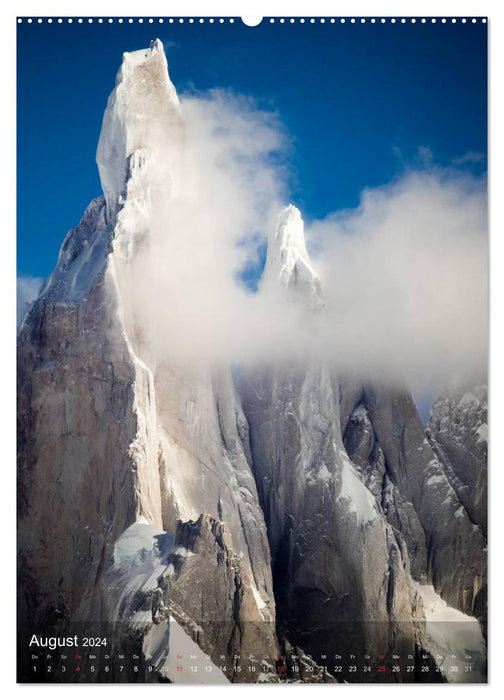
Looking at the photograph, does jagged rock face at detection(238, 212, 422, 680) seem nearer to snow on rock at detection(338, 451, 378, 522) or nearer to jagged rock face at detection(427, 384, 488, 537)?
snow on rock at detection(338, 451, 378, 522)

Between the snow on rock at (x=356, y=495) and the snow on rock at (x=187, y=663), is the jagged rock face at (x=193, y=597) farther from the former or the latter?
the snow on rock at (x=356, y=495)

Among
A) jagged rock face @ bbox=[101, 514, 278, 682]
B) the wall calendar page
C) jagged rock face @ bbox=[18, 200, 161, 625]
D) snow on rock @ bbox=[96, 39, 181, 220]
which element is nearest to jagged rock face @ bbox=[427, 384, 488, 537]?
the wall calendar page

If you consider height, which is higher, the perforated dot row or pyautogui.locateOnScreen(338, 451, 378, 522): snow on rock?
the perforated dot row

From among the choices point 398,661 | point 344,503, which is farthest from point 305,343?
point 398,661

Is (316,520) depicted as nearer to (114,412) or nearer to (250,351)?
(250,351)

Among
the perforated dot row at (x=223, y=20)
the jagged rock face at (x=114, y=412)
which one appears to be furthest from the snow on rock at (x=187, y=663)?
the perforated dot row at (x=223, y=20)

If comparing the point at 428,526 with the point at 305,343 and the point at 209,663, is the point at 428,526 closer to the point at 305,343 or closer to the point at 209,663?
the point at 305,343
